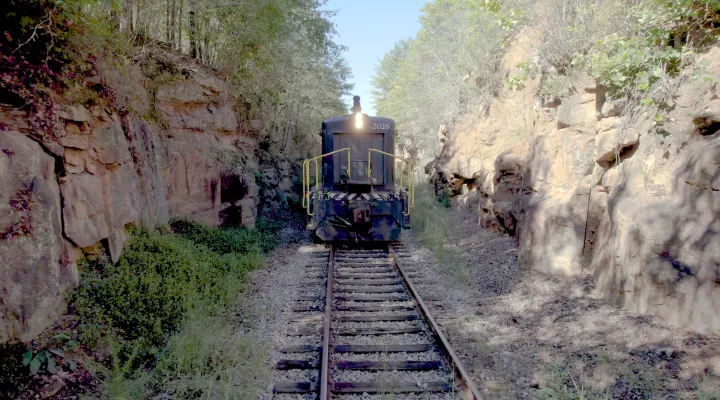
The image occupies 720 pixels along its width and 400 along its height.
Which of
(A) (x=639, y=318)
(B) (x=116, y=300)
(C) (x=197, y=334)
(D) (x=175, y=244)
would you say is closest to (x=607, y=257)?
(A) (x=639, y=318)

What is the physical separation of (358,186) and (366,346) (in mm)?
6633

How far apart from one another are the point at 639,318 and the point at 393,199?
6.50 metres

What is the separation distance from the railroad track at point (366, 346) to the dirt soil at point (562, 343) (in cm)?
32

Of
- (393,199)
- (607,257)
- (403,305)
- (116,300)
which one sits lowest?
(403,305)

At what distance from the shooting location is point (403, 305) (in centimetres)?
662

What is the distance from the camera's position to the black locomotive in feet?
35.2

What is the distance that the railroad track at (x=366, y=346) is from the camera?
165 inches

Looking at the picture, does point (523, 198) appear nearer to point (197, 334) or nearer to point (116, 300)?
point (197, 334)

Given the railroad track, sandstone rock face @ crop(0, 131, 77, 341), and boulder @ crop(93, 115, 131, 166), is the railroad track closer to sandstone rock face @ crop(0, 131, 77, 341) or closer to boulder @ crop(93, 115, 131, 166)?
sandstone rock face @ crop(0, 131, 77, 341)

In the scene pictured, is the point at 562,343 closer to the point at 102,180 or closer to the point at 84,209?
the point at 84,209

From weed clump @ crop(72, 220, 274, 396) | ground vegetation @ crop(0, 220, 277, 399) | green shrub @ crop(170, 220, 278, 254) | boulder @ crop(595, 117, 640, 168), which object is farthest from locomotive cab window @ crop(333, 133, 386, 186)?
boulder @ crop(595, 117, 640, 168)

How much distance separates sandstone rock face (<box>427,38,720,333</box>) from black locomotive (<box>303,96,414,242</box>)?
9.15ft

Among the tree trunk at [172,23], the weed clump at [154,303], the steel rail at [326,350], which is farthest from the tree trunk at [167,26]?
the steel rail at [326,350]

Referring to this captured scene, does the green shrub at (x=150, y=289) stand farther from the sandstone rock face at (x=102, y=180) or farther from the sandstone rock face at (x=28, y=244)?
the sandstone rock face at (x=28, y=244)
